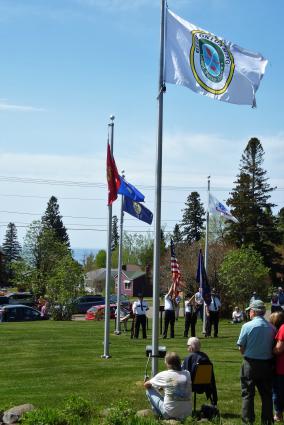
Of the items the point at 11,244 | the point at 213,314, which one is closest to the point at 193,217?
the point at 11,244

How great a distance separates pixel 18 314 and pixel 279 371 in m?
33.1

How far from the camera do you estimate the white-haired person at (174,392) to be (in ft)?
31.6

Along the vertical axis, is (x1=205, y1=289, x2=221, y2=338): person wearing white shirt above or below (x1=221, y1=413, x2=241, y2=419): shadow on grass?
above

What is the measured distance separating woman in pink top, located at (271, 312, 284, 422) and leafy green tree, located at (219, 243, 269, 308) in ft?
111

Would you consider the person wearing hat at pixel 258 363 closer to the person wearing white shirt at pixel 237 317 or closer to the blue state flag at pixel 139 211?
the blue state flag at pixel 139 211

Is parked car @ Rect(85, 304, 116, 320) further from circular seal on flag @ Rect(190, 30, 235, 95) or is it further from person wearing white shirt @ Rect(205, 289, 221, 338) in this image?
circular seal on flag @ Rect(190, 30, 235, 95)

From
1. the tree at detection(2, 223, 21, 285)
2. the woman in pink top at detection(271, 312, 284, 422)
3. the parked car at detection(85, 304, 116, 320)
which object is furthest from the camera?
the tree at detection(2, 223, 21, 285)

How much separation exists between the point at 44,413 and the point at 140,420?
Result: 130 centimetres

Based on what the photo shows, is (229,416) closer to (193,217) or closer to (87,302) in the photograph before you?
(87,302)

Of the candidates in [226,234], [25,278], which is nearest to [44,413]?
[25,278]

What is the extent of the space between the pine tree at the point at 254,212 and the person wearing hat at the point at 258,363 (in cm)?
6246

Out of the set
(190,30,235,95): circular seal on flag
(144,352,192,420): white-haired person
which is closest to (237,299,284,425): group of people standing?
(144,352,192,420): white-haired person

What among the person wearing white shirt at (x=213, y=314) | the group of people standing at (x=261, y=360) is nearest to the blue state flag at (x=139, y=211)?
the person wearing white shirt at (x=213, y=314)

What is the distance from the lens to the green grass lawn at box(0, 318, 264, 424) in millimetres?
12406
